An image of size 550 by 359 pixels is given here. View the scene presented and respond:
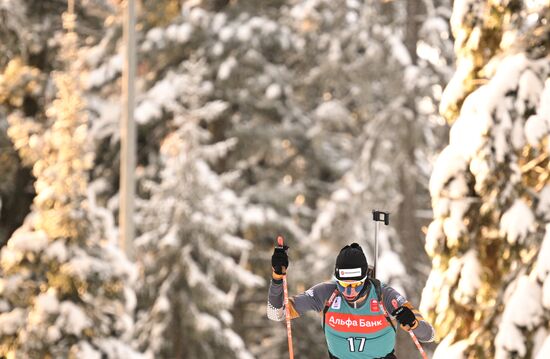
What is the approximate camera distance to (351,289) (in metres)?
7.77

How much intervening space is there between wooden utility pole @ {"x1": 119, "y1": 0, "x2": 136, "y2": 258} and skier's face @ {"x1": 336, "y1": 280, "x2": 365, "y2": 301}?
32.0ft

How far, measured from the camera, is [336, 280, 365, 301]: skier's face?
772 centimetres

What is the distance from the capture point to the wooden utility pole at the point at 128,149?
57.8ft

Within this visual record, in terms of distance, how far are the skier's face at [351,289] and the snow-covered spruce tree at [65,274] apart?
8.11 meters

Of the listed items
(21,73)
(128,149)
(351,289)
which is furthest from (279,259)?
(21,73)

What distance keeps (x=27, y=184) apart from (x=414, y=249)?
805 centimetres

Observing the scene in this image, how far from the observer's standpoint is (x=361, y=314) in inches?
310

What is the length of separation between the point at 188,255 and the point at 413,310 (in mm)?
14888

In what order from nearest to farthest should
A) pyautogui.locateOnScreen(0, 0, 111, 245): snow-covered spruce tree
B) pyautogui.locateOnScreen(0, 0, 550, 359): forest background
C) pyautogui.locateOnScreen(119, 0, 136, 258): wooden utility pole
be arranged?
pyautogui.locateOnScreen(0, 0, 550, 359): forest background
pyautogui.locateOnScreen(119, 0, 136, 258): wooden utility pole
pyautogui.locateOnScreen(0, 0, 111, 245): snow-covered spruce tree

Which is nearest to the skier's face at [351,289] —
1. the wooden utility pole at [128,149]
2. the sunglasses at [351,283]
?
the sunglasses at [351,283]

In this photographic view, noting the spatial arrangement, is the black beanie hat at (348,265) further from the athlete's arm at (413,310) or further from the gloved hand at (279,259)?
the athlete's arm at (413,310)

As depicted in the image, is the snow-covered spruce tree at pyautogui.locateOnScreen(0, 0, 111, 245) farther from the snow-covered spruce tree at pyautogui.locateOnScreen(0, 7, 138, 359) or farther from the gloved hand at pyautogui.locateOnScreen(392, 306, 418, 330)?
the gloved hand at pyautogui.locateOnScreen(392, 306, 418, 330)

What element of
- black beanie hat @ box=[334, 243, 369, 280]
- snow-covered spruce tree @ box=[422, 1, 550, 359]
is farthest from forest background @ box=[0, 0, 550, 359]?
black beanie hat @ box=[334, 243, 369, 280]

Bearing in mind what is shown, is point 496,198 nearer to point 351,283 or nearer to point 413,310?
point 413,310
